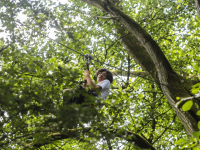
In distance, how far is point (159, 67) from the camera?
337cm

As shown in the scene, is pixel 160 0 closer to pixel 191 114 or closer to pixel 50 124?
pixel 191 114

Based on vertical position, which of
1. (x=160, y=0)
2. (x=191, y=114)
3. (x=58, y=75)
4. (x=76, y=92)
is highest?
(x=160, y=0)

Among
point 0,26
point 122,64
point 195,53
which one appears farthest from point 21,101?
point 195,53

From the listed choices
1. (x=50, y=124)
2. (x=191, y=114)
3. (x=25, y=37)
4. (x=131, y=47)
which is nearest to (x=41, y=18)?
(x=25, y=37)

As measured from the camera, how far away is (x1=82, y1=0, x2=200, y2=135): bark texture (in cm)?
295

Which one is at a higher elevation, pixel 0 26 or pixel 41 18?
pixel 41 18

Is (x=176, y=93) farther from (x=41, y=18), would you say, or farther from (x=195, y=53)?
(x=195, y=53)

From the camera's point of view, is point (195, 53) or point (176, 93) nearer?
point (176, 93)

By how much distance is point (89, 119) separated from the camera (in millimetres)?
1183

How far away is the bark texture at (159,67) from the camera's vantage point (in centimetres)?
295

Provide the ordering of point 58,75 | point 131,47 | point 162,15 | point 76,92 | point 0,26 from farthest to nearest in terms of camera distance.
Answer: point 162,15, point 131,47, point 0,26, point 58,75, point 76,92

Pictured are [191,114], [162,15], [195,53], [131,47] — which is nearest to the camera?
[191,114]

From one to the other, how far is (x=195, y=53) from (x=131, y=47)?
9.88ft

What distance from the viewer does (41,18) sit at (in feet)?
6.70
